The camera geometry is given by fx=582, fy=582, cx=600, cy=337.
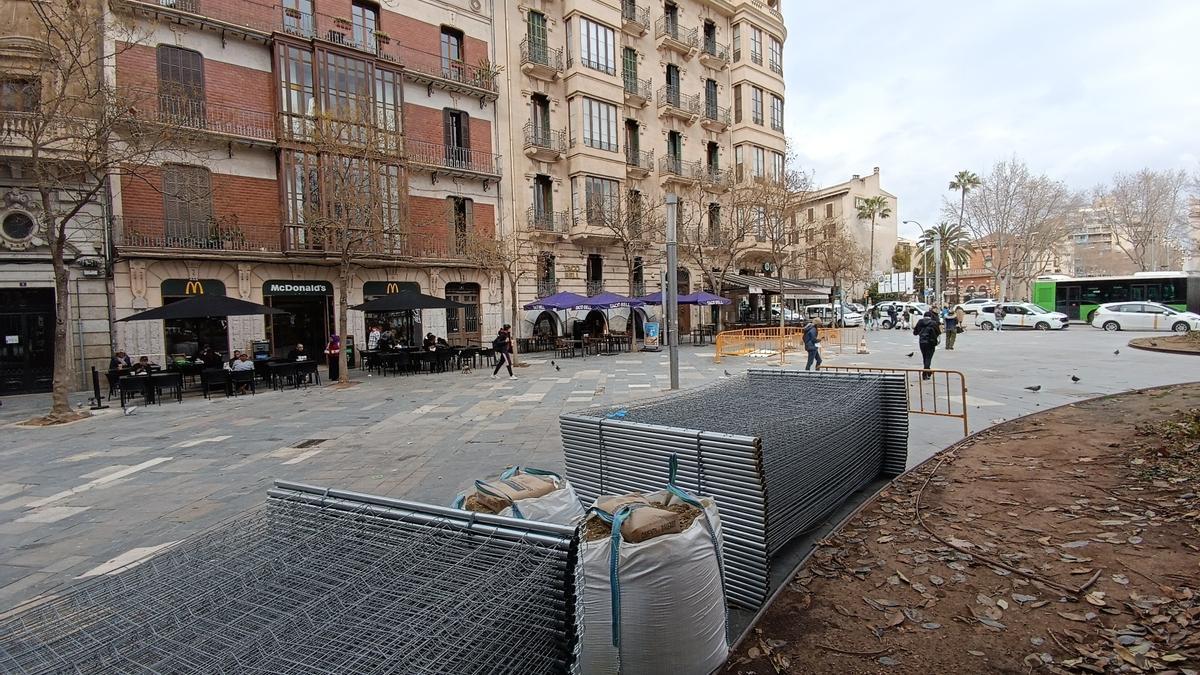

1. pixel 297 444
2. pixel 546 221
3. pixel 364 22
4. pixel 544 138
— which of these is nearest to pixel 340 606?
pixel 297 444

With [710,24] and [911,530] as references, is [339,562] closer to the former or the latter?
[911,530]

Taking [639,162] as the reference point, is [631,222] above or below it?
below

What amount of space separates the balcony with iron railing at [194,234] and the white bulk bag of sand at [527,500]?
66.6ft

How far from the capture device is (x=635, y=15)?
106 ft

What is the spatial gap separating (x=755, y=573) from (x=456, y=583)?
6.84 ft

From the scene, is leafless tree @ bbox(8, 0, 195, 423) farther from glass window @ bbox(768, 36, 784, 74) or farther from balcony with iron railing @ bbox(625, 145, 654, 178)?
glass window @ bbox(768, 36, 784, 74)

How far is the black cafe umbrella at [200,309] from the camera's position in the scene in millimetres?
14711

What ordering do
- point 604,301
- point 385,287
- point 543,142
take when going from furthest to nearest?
1. point 543,142
2. point 604,301
3. point 385,287

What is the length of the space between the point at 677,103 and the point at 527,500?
34.9 m

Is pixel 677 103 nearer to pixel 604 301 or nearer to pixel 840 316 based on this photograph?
pixel 604 301

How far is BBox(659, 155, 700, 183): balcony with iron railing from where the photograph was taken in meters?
33.6

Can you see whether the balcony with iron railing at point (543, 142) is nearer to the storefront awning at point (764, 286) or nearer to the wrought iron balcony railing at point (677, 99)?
the wrought iron balcony railing at point (677, 99)


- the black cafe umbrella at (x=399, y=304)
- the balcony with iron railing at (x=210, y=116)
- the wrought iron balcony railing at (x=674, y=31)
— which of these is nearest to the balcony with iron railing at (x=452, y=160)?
the balcony with iron railing at (x=210, y=116)

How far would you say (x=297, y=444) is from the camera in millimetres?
8938
